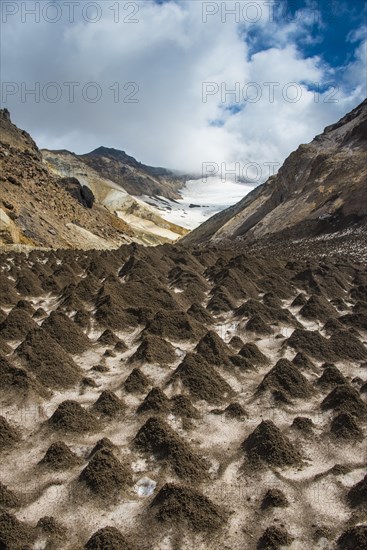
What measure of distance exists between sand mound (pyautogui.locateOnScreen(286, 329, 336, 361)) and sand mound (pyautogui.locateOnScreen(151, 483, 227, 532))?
5.49 metres

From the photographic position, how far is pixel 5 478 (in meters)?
5.82

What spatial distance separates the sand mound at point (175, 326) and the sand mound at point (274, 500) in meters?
5.39

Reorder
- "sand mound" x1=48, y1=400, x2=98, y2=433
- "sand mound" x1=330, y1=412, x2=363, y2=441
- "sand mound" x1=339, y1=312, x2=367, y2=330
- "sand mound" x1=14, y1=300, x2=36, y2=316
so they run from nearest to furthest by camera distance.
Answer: "sand mound" x1=330, y1=412, x2=363, y2=441
"sand mound" x1=48, y1=400, x2=98, y2=433
"sand mound" x1=339, y1=312, x2=367, y2=330
"sand mound" x1=14, y1=300, x2=36, y2=316

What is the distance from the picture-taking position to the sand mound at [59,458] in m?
5.99

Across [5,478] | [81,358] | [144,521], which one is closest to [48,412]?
[5,478]

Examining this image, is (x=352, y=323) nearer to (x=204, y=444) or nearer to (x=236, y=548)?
(x=204, y=444)

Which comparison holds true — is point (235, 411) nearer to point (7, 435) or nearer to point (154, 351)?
point (154, 351)

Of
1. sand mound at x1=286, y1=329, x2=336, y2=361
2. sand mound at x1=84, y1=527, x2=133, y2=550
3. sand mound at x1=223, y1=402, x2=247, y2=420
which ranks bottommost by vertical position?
sand mound at x1=84, y1=527, x2=133, y2=550

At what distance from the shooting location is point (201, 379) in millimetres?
8289

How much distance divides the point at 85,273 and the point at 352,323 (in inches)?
395

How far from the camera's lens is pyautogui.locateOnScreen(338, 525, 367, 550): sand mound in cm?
441

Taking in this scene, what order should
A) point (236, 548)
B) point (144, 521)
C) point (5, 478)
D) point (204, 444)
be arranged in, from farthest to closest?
point (204, 444) → point (5, 478) → point (144, 521) → point (236, 548)

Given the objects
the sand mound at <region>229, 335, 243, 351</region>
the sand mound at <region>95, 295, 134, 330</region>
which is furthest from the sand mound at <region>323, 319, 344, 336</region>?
the sand mound at <region>95, 295, 134, 330</region>

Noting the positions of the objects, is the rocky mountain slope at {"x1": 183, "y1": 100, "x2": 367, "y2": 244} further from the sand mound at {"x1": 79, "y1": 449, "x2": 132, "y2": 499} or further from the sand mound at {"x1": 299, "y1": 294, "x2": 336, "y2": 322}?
the sand mound at {"x1": 79, "y1": 449, "x2": 132, "y2": 499}
